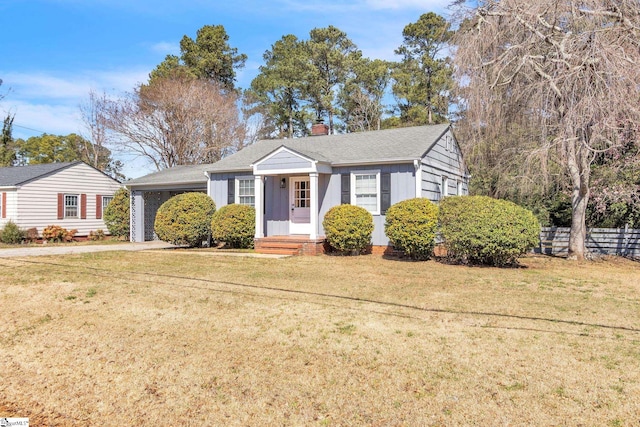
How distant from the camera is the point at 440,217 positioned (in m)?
10.8

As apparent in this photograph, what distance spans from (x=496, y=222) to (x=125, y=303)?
7975 mm

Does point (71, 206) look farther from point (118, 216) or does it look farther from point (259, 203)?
point (259, 203)

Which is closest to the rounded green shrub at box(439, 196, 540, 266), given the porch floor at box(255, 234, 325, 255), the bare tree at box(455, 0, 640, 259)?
the bare tree at box(455, 0, 640, 259)

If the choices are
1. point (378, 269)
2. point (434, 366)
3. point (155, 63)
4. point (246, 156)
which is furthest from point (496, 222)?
point (155, 63)

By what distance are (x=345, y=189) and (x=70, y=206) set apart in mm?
14163

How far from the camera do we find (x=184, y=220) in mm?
14250

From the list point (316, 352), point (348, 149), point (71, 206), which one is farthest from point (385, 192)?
point (71, 206)

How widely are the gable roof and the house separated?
3 cm

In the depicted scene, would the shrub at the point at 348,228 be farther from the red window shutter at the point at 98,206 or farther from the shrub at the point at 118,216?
the red window shutter at the point at 98,206

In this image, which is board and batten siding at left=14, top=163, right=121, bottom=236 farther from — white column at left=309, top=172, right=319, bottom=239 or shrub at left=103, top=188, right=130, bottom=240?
white column at left=309, top=172, right=319, bottom=239

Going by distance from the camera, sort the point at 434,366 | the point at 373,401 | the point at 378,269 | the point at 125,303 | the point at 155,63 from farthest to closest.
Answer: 1. the point at 155,63
2. the point at 378,269
3. the point at 125,303
4. the point at 434,366
5. the point at 373,401

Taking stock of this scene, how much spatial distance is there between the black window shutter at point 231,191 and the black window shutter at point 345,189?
164 inches

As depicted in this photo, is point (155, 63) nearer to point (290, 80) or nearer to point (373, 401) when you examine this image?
point (290, 80)

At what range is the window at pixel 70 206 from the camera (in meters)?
19.5
